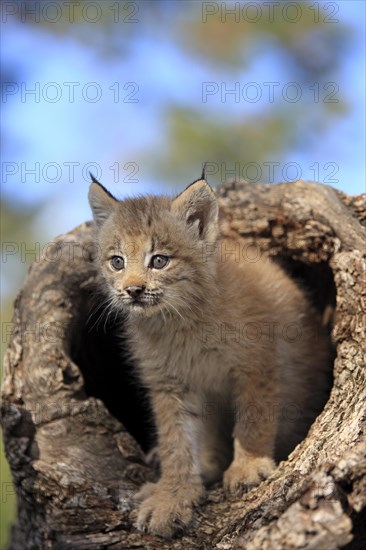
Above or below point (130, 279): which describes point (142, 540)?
below

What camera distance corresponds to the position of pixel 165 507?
447 cm

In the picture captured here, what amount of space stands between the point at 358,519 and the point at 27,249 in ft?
19.2

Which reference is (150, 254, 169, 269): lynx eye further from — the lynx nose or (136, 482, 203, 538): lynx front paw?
(136, 482, 203, 538): lynx front paw

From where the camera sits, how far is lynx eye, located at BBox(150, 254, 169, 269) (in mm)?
4812

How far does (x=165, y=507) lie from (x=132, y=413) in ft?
6.56

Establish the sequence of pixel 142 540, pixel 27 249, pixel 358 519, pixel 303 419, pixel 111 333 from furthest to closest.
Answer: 1. pixel 27 249
2. pixel 111 333
3. pixel 303 419
4. pixel 142 540
5. pixel 358 519

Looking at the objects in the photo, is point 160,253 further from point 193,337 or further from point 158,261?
point 193,337

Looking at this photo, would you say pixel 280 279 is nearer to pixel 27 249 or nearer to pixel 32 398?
pixel 32 398

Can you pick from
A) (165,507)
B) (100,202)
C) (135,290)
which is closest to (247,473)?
(165,507)

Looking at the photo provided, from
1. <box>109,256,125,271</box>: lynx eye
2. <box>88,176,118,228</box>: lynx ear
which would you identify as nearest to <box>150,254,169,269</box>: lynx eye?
<box>109,256,125,271</box>: lynx eye

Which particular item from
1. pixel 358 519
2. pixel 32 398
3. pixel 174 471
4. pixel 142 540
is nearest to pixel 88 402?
pixel 32 398

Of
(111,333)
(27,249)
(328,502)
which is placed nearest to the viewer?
(328,502)

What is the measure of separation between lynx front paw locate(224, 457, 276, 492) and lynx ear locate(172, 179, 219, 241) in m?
1.48

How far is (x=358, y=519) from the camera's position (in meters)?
3.32
